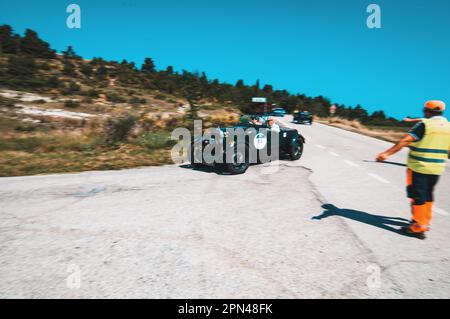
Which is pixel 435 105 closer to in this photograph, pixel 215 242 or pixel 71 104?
pixel 215 242

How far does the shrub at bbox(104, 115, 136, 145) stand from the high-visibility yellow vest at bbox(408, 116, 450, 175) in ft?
37.3

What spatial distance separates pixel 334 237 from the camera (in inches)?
158

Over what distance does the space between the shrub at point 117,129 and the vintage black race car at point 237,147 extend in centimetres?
556

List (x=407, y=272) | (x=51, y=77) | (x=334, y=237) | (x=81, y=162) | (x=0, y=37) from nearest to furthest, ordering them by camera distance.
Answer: (x=407, y=272) < (x=334, y=237) < (x=81, y=162) < (x=51, y=77) < (x=0, y=37)

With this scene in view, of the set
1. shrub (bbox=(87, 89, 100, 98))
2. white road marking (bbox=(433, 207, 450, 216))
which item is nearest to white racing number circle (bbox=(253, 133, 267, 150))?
white road marking (bbox=(433, 207, 450, 216))

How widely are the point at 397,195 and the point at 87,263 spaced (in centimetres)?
597

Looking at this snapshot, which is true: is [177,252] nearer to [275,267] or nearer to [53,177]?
[275,267]

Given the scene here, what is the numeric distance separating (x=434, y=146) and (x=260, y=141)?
5.12 m

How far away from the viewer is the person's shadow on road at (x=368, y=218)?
4562 mm

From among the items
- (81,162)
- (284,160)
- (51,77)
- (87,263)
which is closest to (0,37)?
(51,77)

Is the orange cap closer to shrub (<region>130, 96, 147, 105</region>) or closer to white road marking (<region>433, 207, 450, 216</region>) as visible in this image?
white road marking (<region>433, 207, 450, 216</region>)

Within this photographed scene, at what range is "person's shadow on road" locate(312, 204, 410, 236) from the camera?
15.0 feet

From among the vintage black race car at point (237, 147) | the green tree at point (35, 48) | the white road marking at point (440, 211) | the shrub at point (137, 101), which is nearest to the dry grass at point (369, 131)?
the vintage black race car at point (237, 147)

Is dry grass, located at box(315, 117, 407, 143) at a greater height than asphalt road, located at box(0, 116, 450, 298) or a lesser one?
greater
